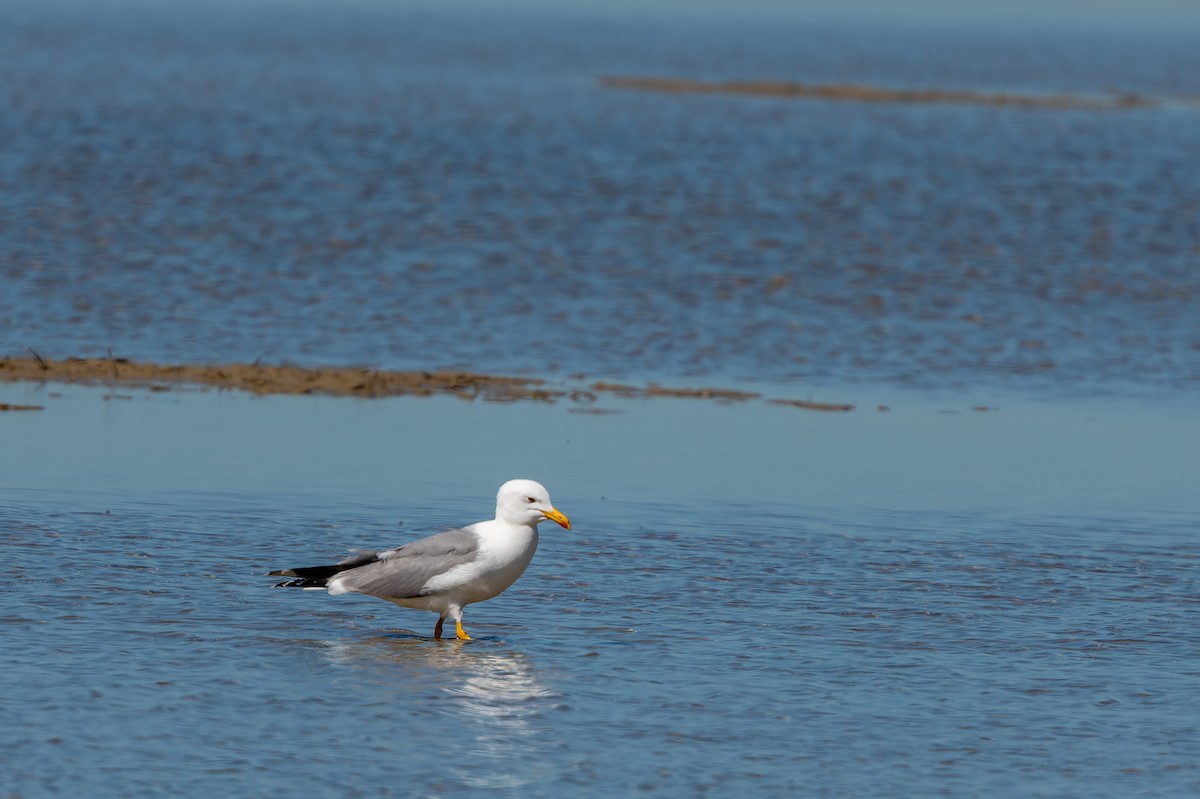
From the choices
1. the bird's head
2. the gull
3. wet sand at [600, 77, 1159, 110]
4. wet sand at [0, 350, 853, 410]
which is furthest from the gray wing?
wet sand at [600, 77, 1159, 110]

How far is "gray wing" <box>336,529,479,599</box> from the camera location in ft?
37.6

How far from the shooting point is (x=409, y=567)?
1150 cm

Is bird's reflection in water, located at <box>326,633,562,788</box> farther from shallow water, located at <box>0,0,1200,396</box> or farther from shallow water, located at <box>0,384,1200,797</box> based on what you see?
shallow water, located at <box>0,0,1200,396</box>

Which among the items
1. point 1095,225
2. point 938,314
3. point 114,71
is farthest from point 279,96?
point 938,314

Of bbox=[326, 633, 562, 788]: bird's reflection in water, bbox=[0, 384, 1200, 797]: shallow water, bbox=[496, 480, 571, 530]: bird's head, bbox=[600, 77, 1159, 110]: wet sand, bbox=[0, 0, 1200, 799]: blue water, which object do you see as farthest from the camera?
bbox=[600, 77, 1159, 110]: wet sand

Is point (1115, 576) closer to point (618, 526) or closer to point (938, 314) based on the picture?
point (618, 526)

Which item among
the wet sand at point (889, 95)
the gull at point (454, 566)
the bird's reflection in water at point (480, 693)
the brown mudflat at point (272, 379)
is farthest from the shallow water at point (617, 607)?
the wet sand at point (889, 95)

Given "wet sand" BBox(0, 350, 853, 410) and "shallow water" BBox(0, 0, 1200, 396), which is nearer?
"wet sand" BBox(0, 350, 853, 410)

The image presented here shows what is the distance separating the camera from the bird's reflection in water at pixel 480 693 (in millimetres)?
9133

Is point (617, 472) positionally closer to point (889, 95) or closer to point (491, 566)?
point (491, 566)

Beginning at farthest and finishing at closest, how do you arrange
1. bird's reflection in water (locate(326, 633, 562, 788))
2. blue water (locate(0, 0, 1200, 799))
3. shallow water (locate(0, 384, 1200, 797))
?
1. blue water (locate(0, 0, 1200, 799))
2. shallow water (locate(0, 384, 1200, 797))
3. bird's reflection in water (locate(326, 633, 562, 788))

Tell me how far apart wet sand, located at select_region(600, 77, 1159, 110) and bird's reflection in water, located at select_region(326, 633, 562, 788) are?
5070 cm

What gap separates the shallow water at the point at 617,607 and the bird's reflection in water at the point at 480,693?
24 millimetres

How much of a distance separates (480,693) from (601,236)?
19857mm
